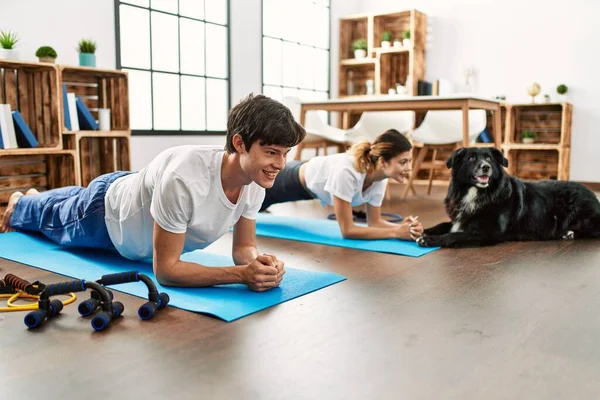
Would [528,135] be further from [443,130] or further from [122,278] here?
[122,278]

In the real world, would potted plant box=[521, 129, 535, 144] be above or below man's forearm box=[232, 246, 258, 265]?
above

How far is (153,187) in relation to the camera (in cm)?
184

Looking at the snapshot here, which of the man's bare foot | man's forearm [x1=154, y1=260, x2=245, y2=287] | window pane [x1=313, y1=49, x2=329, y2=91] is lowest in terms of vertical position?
man's forearm [x1=154, y1=260, x2=245, y2=287]

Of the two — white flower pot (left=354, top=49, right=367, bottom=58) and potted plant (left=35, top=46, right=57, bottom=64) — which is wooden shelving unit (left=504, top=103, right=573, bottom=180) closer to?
white flower pot (left=354, top=49, right=367, bottom=58)

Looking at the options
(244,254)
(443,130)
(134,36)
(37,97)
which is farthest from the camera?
(443,130)

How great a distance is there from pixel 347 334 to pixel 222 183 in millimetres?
625

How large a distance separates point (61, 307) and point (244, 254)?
25.4 inches

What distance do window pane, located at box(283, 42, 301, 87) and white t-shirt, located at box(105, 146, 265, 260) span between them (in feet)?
15.6

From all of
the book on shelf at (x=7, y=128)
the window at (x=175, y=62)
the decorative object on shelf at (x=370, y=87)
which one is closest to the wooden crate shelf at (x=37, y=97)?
the book on shelf at (x=7, y=128)

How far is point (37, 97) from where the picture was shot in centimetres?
382

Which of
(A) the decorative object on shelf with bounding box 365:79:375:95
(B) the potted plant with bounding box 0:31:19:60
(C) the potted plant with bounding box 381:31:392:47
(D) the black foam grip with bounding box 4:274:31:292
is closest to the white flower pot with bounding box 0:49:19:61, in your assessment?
(B) the potted plant with bounding box 0:31:19:60

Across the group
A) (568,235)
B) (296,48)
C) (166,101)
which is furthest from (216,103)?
(568,235)

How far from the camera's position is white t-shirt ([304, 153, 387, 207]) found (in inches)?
108

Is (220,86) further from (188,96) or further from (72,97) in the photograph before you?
(72,97)
